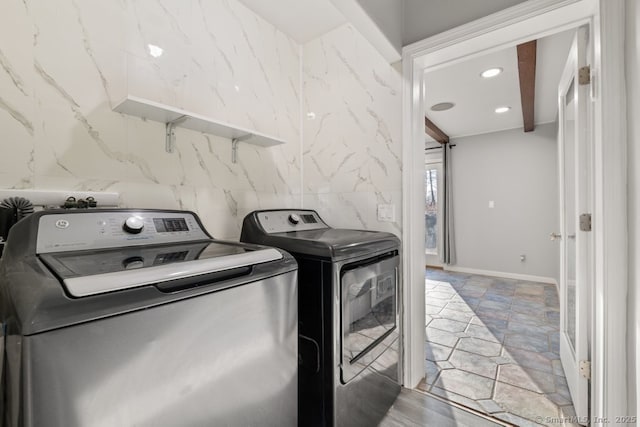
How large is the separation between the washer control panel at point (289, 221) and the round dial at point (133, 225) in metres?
0.60

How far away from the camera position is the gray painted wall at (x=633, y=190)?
1.08 metres

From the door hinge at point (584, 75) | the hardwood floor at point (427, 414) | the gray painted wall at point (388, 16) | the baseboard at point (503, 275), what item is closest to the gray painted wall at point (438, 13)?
the gray painted wall at point (388, 16)

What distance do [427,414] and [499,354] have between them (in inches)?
41.1

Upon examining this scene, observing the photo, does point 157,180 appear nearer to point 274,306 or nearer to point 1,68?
point 1,68

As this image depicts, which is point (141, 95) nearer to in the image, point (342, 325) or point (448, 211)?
point (342, 325)

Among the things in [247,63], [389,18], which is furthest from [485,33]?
[247,63]

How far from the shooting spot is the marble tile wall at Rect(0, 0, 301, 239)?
43.1 inches

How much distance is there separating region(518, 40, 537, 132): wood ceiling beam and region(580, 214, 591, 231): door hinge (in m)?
1.46

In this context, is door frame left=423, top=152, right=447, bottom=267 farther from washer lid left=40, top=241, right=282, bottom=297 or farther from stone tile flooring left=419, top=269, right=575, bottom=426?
washer lid left=40, top=241, right=282, bottom=297

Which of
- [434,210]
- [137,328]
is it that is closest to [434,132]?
[434,210]

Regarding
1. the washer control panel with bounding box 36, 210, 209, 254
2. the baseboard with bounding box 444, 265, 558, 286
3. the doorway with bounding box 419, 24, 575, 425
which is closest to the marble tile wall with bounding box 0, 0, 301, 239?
the washer control panel with bounding box 36, 210, 209, 254

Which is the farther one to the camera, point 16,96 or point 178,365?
point 16,96

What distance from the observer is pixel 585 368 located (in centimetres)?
140

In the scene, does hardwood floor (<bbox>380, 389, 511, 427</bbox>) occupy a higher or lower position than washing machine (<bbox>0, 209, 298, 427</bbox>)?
lower
